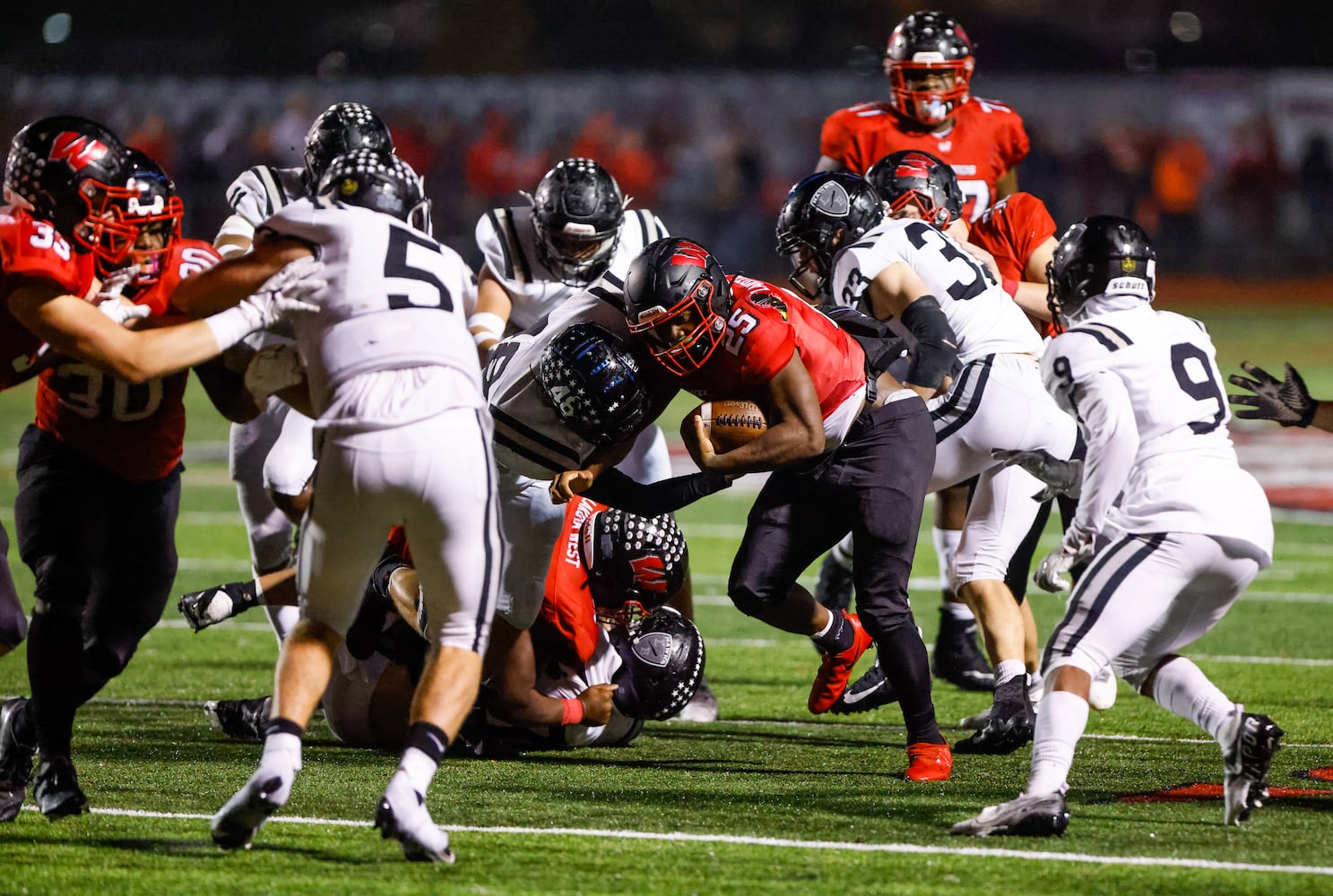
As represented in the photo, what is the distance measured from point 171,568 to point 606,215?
1.99m

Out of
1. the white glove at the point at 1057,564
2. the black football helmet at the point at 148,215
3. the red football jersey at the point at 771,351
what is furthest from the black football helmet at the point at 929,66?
the black football helmet at the point at 148,215

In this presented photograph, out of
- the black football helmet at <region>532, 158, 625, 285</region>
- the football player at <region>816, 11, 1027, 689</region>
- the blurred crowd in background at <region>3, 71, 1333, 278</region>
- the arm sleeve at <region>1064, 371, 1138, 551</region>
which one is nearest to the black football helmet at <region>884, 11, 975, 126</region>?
the football player at <region>816, 11, 1027, 689</region>

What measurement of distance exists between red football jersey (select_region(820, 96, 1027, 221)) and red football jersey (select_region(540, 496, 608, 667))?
2552 mm

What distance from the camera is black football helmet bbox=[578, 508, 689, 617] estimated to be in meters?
5.25

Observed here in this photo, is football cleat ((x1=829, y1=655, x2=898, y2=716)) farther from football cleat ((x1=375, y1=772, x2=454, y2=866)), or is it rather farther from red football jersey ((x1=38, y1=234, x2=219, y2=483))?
red football jersey ((x1=38, y1=234, x2=219, y2=483))

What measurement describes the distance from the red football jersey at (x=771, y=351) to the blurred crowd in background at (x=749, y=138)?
1493cm

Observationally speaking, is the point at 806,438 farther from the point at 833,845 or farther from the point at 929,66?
the point at 929,66

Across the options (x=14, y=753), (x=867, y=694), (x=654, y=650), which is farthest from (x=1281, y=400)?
(x=14, y=753)

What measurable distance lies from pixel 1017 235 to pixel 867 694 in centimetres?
199

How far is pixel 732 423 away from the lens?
15.6 ft

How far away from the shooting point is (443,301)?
3.81 m

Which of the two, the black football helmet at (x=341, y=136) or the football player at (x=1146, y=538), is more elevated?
the black football helmet at (x=341, y=136)

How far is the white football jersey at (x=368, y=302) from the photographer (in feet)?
12.1

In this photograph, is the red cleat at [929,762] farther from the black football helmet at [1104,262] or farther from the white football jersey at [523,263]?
the white football jersey at [523,263]
